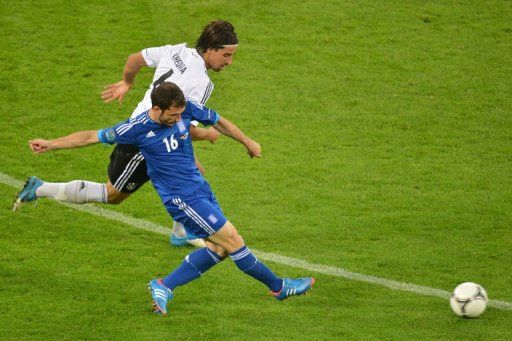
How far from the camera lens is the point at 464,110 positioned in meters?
13.0

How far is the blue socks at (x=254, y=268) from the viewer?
8.25 meters

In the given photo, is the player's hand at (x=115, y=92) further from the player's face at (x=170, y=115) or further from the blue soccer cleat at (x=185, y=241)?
the player's face at (x=170, y=115)

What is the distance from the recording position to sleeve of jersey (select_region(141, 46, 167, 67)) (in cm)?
955

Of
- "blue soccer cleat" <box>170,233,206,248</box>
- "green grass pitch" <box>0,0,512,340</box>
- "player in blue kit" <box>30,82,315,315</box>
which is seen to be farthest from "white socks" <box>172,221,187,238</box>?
"player in blue kit" <box>30,82,315,315</box>

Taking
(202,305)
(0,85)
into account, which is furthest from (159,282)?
(0,85)

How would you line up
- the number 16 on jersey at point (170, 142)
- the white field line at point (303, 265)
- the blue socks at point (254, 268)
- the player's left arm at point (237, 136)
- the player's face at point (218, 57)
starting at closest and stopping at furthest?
1. the number 16 on jersey at point (170, 142)
2. the blue socks at point (254, 268)
3. the player's left arm at point (237, 136)
4. the white field line at point (303, 265)
5. the player's face at point (218, 57)

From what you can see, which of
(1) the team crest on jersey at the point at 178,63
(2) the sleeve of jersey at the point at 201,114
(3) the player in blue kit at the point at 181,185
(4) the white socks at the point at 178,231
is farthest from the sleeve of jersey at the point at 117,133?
(4) the white socks at the point at 178,231

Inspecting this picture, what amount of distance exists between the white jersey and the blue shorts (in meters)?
1.02

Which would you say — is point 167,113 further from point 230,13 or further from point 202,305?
point 230,13

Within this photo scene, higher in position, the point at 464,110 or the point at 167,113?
the point at 167,113

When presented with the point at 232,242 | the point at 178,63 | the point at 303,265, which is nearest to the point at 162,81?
the point at 178,63

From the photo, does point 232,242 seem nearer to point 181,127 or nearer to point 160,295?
point 160,295

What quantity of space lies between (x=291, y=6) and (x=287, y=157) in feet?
13.6

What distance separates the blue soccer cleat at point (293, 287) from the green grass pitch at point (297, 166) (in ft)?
0.43
